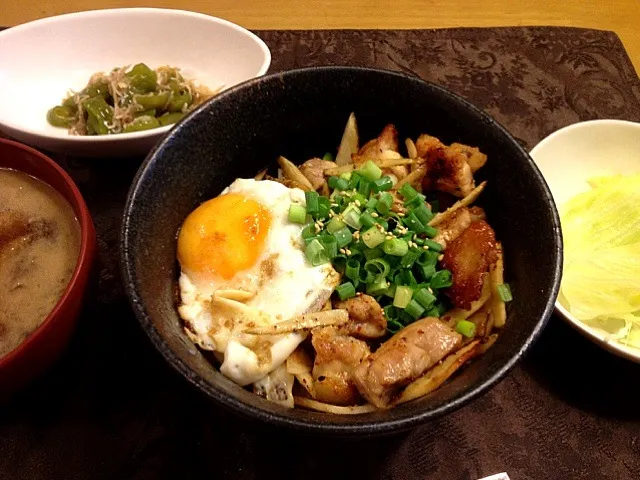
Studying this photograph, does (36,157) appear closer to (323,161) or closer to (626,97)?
(323,161)

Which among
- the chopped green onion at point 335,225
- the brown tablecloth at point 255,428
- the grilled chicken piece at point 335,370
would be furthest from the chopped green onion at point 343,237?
the brown tablecloth at point 255,428

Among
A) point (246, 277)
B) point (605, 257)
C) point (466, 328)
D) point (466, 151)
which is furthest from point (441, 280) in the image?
point (605, 257)

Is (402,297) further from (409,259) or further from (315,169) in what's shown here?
(315,169)

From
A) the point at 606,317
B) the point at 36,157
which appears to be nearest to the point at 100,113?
the point at 36,157

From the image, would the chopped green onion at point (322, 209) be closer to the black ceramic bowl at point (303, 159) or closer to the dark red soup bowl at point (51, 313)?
the black ceramic bowl at point (303, 159)

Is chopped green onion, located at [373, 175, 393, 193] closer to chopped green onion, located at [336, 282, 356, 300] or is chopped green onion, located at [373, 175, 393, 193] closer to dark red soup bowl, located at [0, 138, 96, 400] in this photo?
chopped green onion, located at [336, 282, 356, 300]

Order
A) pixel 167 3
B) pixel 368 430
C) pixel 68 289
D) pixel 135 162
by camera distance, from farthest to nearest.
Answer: pixel 167 3 → pixel 135 162 → pixel 68 289 → pixel 368 430
